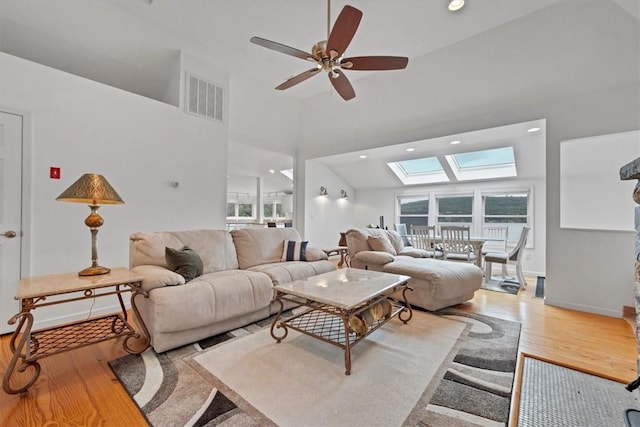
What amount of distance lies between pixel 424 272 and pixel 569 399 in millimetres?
1479

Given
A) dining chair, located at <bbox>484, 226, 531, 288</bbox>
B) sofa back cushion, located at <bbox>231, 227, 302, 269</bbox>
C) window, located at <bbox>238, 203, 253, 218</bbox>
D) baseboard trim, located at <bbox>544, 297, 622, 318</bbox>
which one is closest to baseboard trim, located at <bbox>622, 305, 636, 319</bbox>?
baseboard trim, located at <bbox>544, 297, 622, 318</bbox>

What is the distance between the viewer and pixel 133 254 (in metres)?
2.47

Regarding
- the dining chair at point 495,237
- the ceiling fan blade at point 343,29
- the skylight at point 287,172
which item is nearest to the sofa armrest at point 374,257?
the ceiling fan blade at point 343,29

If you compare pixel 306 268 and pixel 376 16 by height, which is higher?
pixel 376 16

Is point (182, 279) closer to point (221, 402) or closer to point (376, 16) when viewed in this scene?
point (221, 402)

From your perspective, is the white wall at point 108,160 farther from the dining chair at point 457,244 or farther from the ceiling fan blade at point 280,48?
the dining chair at point 457,244

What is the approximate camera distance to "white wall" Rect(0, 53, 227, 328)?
8.51ft

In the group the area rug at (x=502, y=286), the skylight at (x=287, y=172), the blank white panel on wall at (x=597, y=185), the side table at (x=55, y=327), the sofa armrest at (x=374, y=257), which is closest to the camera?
the side table at (x=55, y=327)

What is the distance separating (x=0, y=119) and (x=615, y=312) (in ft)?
21.2

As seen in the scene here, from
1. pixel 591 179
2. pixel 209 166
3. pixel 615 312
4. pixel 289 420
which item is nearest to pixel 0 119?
pixel 209 166

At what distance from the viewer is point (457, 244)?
13.8 feet

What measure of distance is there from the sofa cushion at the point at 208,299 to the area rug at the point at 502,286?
3.35 metres

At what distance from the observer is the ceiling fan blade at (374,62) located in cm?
234

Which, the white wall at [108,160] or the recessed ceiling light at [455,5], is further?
the recessed ceiling light at [455,5]
